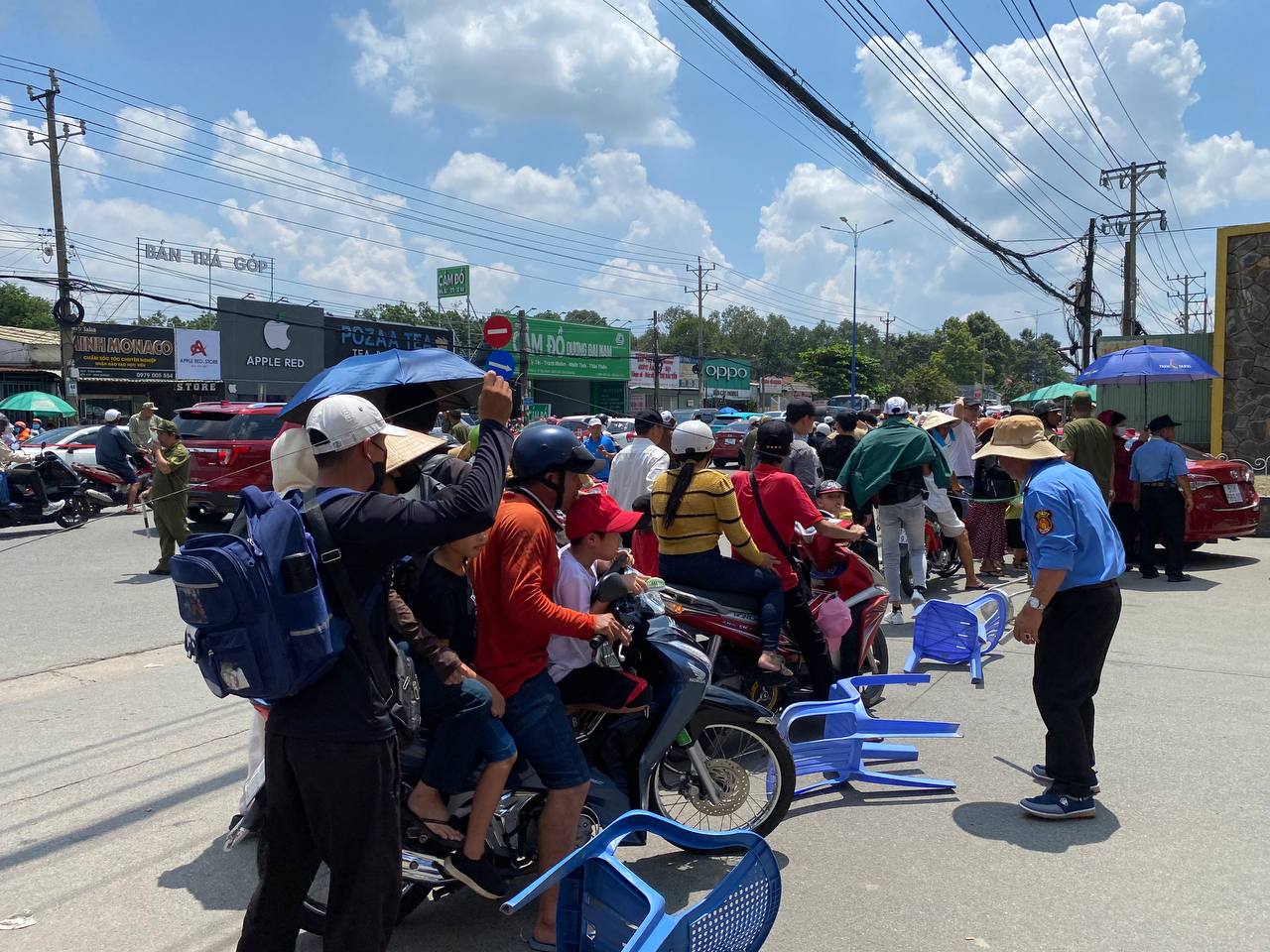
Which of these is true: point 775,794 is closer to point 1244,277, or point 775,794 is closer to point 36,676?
point 36,676

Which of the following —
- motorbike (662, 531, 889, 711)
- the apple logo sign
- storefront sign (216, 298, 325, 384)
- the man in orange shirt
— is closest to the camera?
the man in orange shirt

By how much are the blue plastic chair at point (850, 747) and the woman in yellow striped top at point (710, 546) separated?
433 millimetres

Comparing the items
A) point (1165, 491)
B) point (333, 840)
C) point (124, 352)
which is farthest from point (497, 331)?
point (124, 352)

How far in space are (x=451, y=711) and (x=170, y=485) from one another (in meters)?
8.31

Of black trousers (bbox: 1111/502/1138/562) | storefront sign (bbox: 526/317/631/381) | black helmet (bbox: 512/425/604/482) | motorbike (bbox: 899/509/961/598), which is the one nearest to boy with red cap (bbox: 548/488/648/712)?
black helmet (bbox: 512/425/604/482)

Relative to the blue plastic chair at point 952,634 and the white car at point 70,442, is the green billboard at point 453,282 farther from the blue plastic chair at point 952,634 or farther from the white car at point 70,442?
the blue plastic chair at point 952,634

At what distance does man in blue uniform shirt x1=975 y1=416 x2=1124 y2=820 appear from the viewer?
4312 mm

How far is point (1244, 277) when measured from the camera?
1809 cm

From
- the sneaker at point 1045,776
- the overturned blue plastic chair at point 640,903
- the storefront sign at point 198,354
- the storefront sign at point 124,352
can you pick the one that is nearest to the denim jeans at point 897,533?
the sneaker at point 1045,776

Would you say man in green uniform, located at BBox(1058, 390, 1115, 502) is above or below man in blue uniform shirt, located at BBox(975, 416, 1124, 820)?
above

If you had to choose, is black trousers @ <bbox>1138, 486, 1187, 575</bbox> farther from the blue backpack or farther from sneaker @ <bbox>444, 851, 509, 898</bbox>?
the blue backpack

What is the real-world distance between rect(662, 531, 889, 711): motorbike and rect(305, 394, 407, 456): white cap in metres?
1.91

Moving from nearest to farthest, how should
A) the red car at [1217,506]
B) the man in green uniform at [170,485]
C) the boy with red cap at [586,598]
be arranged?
1. the boy with red cap at [586,598]
2. the man in green uniform at [170,485]
3. the red car at [1217,506]

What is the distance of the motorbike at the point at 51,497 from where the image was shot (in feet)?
45.8
